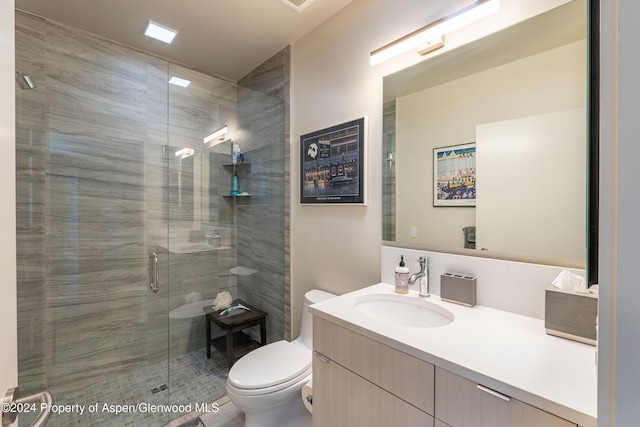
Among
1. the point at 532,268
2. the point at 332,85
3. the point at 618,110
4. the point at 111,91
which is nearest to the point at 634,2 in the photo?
the point at 618,110

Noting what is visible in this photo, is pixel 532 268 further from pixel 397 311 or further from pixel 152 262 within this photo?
pixel 152 262

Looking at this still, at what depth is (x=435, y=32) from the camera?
50.1 inches

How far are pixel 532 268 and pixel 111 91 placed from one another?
2728 millimetres

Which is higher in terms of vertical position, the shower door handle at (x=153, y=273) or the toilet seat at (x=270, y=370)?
the shower door handle at (x=153, y=273)

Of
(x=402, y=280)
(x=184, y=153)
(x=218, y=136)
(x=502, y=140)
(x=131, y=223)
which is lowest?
(x=402, y=280)

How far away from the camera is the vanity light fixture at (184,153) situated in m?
2.22

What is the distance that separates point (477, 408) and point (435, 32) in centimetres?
144

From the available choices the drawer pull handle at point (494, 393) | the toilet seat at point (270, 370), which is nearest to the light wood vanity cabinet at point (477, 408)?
the drawer pull handle at point (494, 393)

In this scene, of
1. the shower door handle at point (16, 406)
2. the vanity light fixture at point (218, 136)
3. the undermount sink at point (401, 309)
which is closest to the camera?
the shower door handle at point (16, 406)

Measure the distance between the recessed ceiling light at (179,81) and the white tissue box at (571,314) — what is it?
2.53 metres

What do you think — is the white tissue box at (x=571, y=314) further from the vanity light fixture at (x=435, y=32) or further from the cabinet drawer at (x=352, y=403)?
the vanity light fixture at (x=435, y=32)

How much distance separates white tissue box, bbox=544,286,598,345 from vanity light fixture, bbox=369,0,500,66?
3.60ft

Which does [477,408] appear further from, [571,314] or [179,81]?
[179,81]

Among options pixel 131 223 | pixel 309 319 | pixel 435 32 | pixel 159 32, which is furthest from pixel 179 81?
pixel 309 319
